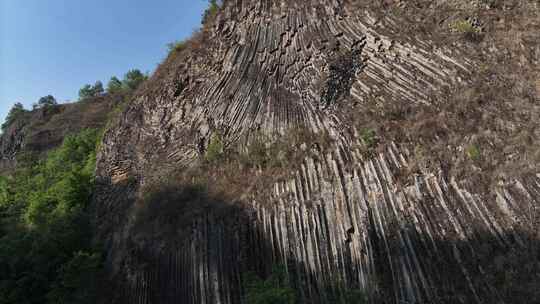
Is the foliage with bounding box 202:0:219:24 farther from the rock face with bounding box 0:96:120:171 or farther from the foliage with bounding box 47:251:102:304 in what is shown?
the rock face with bounding box 0:96:120:171

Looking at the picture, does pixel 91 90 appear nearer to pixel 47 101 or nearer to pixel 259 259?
pixel 47 101

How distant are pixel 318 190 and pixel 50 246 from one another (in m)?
10.3

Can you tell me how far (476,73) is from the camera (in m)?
7.22

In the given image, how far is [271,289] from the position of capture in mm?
6199

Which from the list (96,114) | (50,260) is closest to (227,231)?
(50,260)

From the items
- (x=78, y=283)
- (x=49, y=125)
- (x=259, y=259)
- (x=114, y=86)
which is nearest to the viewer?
(x=259, y=259)

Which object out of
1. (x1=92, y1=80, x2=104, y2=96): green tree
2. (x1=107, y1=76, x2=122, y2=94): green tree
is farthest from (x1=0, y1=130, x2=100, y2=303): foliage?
(x1=92, y1=80, x2=104, y2=96): green tree

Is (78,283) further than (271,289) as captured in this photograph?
Yes

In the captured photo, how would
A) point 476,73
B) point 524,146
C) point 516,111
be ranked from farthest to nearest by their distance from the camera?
1. point 476,73
2. point 516,111
3. point 524,146

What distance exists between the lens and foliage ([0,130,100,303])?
10.5 metres

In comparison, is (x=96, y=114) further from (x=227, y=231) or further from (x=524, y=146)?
(x=524, y=146)

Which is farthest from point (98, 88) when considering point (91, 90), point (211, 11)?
point (211, 11)

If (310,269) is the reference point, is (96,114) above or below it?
above

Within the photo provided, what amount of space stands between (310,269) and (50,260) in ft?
32.9
